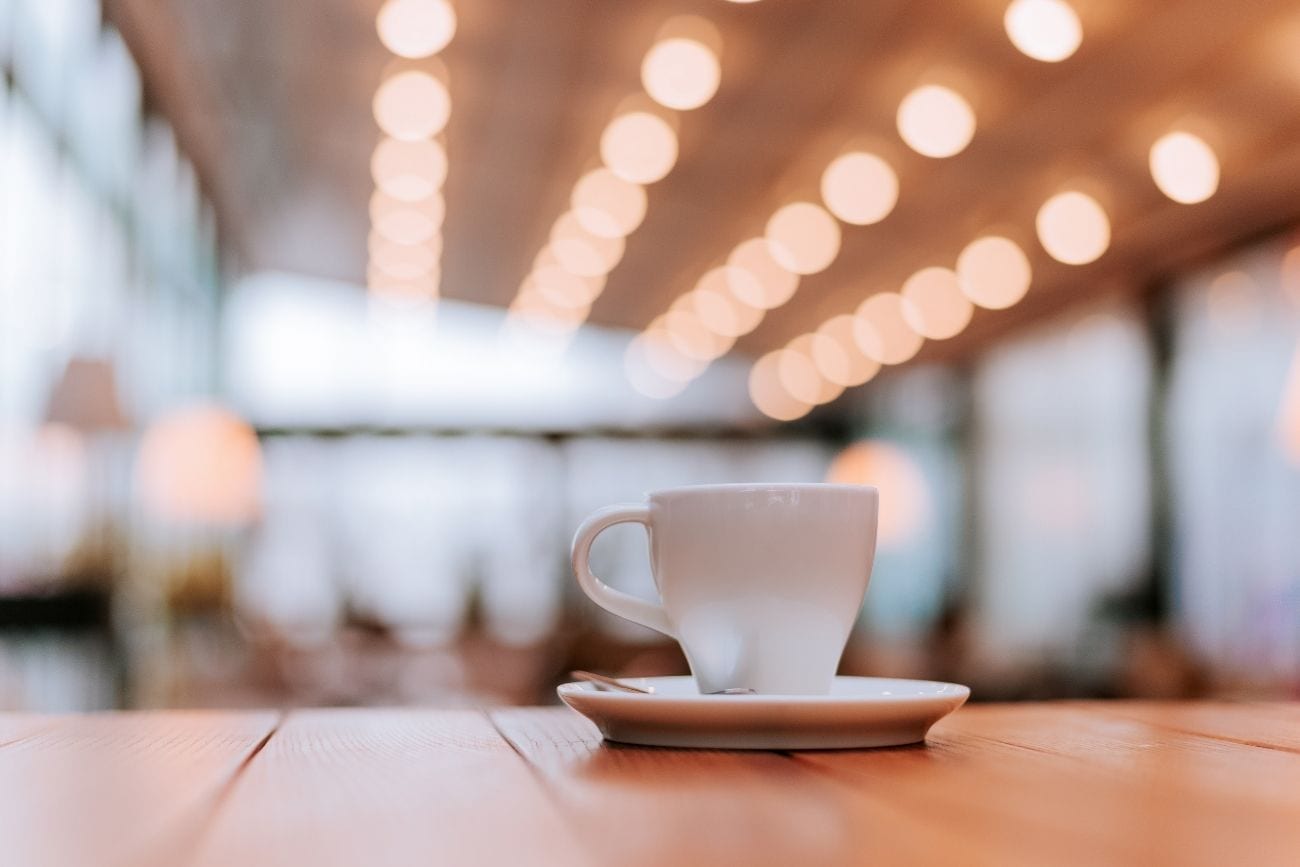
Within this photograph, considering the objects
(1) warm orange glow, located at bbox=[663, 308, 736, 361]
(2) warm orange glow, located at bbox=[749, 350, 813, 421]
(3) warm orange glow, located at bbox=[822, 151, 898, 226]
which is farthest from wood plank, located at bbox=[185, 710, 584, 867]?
(2) warm orange glow, located at bbox=[749, 350, 813, 421]

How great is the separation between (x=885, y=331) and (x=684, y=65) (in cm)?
453

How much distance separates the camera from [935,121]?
5648 millimetres

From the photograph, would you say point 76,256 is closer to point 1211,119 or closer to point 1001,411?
point 1211,119

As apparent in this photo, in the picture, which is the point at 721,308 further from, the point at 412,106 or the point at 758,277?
the point at 412,106

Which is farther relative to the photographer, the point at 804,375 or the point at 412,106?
the point at 804,375

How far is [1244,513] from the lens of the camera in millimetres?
7305

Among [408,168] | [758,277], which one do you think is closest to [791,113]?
[408,168]

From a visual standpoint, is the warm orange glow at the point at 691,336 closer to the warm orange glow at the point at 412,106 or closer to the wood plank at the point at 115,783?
the warm orange glow at the point at 412,106

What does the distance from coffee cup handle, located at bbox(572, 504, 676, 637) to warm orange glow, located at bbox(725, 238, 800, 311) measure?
283 inches

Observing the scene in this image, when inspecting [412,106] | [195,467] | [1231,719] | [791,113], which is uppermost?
[412,106]

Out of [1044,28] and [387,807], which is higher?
[1044,28]

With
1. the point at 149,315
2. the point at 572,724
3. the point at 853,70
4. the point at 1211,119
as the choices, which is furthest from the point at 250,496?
the point at 572,724

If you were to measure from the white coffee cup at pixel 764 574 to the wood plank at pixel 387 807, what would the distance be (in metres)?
0.14

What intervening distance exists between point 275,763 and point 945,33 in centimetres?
466
